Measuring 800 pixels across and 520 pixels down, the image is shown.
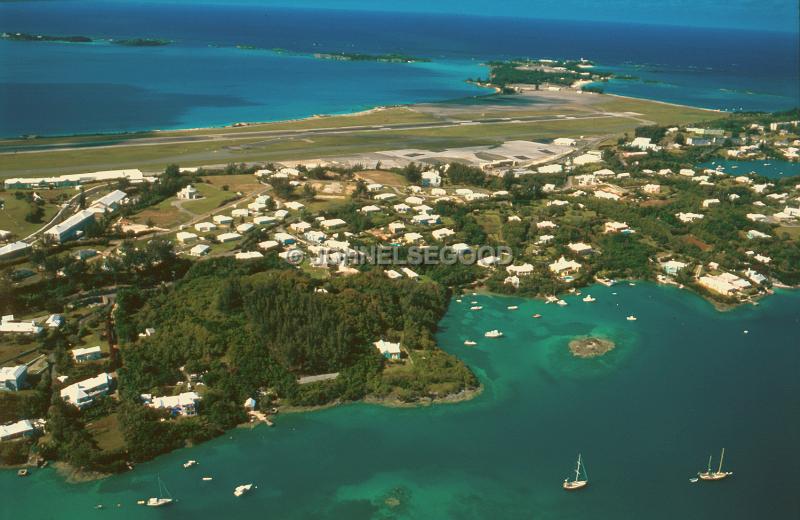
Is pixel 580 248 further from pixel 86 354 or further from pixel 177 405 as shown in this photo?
pixel 86 354

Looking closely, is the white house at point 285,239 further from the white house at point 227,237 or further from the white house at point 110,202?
the white house at point 110,202

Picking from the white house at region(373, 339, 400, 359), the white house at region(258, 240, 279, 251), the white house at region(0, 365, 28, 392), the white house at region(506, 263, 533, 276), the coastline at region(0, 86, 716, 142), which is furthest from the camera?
the coastline at region(0, 86, 716, 142)

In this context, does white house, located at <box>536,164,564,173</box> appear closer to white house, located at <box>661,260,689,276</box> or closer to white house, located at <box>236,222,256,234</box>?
white house, located at <box>661,260,689,276</box>

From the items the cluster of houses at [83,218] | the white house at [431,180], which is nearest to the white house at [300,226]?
the cluster of houses at [83,218]

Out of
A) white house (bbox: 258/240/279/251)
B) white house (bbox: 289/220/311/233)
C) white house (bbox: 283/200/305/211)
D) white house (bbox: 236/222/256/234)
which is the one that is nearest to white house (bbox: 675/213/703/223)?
white house (bbox: 289/220/311/233)

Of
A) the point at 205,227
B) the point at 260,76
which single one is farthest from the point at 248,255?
the point at 260,76

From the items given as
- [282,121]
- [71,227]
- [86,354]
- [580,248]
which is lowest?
[86,354]
